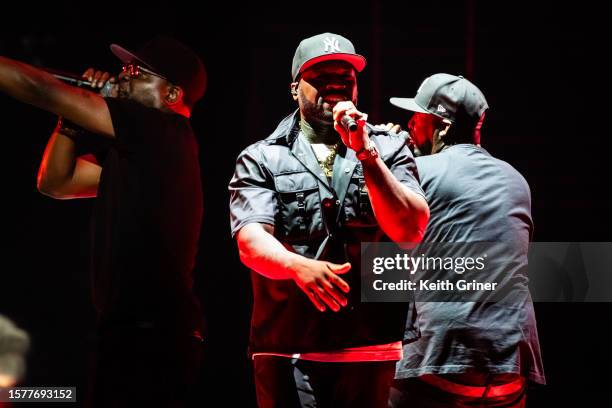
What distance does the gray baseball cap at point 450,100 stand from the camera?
3117 mm

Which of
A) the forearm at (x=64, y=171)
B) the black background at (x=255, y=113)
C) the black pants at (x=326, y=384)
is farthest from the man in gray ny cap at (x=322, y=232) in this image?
the black background at (x=255, y=113)

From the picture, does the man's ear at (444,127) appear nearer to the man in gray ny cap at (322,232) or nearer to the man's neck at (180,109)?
the man in gray ny cap at (322,232)

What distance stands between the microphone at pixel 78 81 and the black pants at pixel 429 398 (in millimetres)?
1516

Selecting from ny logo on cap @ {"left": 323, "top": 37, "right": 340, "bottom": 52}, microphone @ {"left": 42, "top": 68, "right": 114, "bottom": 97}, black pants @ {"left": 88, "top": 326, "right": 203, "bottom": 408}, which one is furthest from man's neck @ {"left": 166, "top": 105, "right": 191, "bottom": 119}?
black pants @ {"left": 88, "top": 326, "right": 203, "bottom": 408}

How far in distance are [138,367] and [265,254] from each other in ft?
2.22

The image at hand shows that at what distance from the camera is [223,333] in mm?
3748

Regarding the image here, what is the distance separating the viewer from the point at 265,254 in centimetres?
221

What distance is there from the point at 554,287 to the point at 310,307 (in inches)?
72.1

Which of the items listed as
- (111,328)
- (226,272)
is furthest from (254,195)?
(226,272)

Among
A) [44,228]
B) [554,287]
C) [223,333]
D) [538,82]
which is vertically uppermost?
[538,82]

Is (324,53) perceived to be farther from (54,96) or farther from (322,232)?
(54,96)

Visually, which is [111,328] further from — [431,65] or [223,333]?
[431,65]

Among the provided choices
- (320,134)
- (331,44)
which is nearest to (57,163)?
(320,134)

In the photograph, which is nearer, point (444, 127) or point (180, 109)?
point (180, 109)
